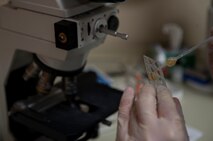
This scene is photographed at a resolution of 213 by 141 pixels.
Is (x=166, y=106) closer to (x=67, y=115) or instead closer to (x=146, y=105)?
(x=146, y=105)

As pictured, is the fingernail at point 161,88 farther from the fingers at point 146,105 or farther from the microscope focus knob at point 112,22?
the microscope focus knob at point 112,22

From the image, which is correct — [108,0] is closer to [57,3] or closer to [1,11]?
[57,3]

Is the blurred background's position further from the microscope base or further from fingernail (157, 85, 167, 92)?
fingernail (157, 85, 167, 92)

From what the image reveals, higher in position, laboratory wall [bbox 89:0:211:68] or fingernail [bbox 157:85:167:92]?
fingernail [bbox 157:85:167:92]

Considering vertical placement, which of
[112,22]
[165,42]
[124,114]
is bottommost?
[165,42]

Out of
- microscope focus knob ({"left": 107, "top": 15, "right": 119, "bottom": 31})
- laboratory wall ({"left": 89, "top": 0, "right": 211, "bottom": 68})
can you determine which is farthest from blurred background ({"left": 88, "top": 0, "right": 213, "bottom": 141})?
microscope focus knob ({"left": 107, "top": 15, "right": 119, "bottom": 31})

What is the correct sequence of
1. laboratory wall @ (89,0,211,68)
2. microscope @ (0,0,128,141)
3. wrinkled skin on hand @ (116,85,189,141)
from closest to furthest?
1. wrinkled skin on hand @ (116,85,189,141)
2. microscope @ (0,0,128,141)
3. laboratory wall @ (89,0,211,68)

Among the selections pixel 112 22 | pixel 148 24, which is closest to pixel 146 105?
pixel 112 22

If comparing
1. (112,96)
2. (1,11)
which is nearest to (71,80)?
(112,96)
